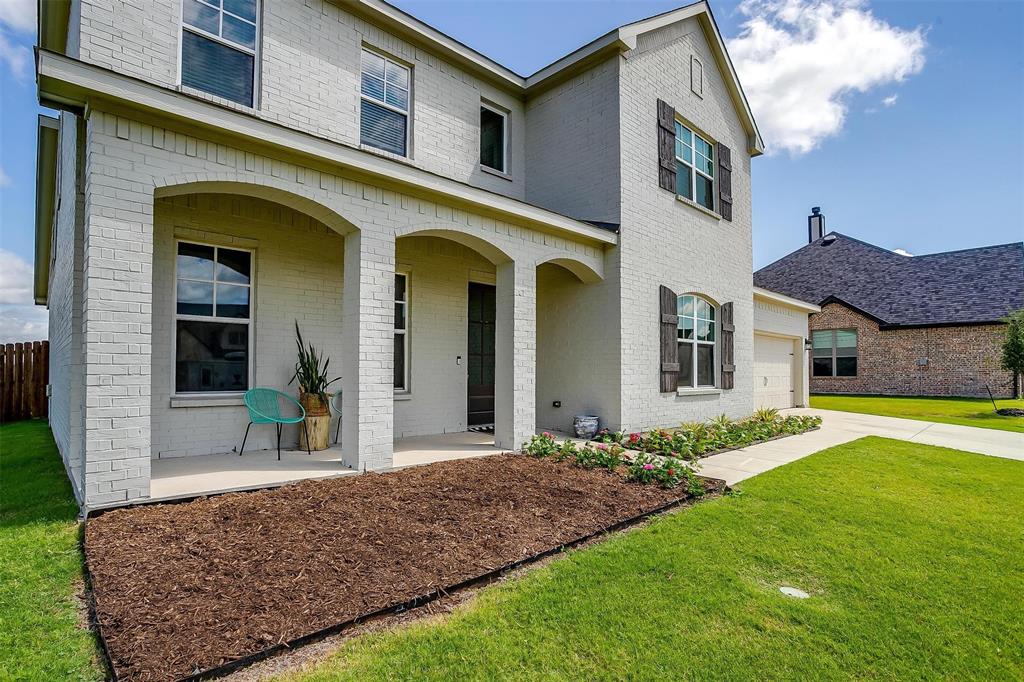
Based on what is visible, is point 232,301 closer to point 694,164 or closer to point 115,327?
point 115,327

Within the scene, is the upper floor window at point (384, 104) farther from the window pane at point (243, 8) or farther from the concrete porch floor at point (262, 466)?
the concrete porch floor at point (262, 466)

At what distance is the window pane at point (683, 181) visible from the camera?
9.34 meters

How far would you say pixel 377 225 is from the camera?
5.25m

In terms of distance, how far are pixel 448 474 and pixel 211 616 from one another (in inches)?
110

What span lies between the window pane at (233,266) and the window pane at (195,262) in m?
0.10

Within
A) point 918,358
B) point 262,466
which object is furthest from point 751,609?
point 918,358

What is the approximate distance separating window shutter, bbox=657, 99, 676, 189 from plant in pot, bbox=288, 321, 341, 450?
6417 mm

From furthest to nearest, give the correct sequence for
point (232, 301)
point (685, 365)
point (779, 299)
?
1. point (779, 299)
2. point (685, 365)
3. point (232, 301)

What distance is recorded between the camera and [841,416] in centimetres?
1245

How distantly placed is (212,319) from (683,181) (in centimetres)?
826

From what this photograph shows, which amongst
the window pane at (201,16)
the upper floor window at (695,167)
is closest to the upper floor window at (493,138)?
the upper floor window at (695,167)

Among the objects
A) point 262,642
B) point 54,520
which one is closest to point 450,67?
point 54,520

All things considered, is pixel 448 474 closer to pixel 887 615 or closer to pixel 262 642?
pixel 262 642

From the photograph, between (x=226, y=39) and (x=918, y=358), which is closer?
(x=226, y=39)
